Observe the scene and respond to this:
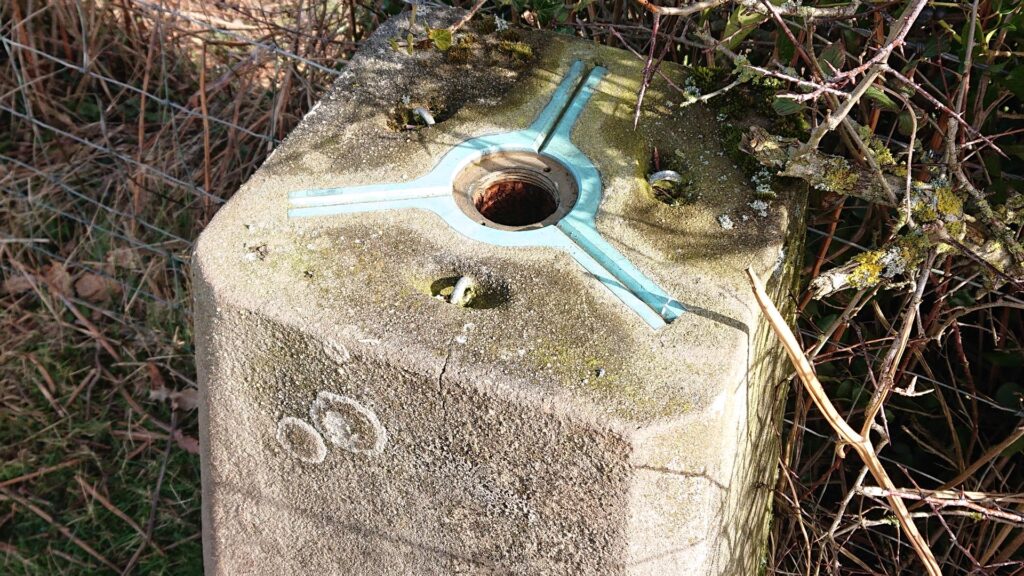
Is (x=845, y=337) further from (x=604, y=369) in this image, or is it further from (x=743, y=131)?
(x=604, y=369)

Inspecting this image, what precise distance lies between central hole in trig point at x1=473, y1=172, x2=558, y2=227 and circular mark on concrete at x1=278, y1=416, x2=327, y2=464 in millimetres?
536

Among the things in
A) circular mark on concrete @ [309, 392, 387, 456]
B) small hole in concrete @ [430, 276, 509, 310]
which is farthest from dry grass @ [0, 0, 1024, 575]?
circular mark on concrete @ [309, 392, 387, 456]

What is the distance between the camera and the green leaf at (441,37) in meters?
2.07

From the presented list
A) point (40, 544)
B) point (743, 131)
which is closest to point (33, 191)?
point (40, 544)

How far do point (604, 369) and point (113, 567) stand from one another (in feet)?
6.53

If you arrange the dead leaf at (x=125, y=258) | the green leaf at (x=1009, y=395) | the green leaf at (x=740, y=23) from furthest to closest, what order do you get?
1. the dead leaf at (x=125, y=258)
2. the green leaf at (x=1009, y=395)
3. the green leaf at (x=740, y=23)

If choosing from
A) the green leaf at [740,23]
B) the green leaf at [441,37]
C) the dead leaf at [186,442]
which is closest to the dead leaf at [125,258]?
the dead leaf at [186,442]

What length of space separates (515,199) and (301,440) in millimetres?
646

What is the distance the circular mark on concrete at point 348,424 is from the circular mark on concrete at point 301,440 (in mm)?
30

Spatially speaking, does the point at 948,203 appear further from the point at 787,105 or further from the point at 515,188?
the point at 515,188

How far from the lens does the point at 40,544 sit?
9.62ft

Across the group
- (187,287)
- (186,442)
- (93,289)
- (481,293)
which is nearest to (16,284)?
(93,289)

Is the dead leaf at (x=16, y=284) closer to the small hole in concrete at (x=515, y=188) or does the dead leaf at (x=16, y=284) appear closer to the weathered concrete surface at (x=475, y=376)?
the weathered concrete surface at (x=475, y=376)

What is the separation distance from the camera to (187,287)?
3.29m
